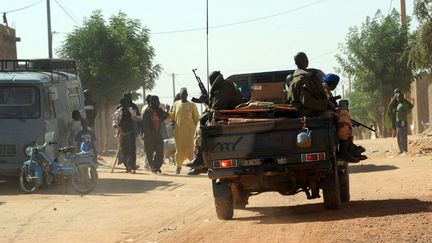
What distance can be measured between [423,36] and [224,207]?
17.2m

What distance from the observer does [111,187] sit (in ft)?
54.1

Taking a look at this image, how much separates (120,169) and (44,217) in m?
10.3

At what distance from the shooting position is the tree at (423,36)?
25562 millimetres

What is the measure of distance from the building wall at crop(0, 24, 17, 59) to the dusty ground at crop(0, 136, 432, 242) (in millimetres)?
17292

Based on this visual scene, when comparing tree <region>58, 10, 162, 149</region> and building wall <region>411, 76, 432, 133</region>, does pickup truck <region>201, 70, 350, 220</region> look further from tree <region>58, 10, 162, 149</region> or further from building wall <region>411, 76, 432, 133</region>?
building wall <region>411, 76, 432, 133</region>

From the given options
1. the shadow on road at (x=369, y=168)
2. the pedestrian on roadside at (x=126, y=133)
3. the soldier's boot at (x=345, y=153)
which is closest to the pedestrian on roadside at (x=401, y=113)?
the shadow on road at (x=369, y=168)

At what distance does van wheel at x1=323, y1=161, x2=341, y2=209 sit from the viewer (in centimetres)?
1026

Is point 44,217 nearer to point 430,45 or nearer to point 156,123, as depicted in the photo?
point 156,123

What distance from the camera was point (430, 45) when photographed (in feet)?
85.0

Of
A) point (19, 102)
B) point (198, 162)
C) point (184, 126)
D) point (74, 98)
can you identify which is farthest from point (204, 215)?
point (184, 126)

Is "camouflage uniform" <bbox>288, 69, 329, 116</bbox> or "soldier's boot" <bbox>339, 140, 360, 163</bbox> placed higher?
"camouflage uniform" <bbox>288, 69, 329, 116</bbox>

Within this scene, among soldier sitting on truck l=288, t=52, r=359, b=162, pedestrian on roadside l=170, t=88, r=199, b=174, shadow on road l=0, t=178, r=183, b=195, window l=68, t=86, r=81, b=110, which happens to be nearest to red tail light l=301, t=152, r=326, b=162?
soldier sitting on truck l=288, t=52, r=359, b=162

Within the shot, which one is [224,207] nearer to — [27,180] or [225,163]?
[225,163]

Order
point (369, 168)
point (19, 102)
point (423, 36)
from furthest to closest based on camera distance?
point (423, 36)
point (369, 168)
point (19, 102)
